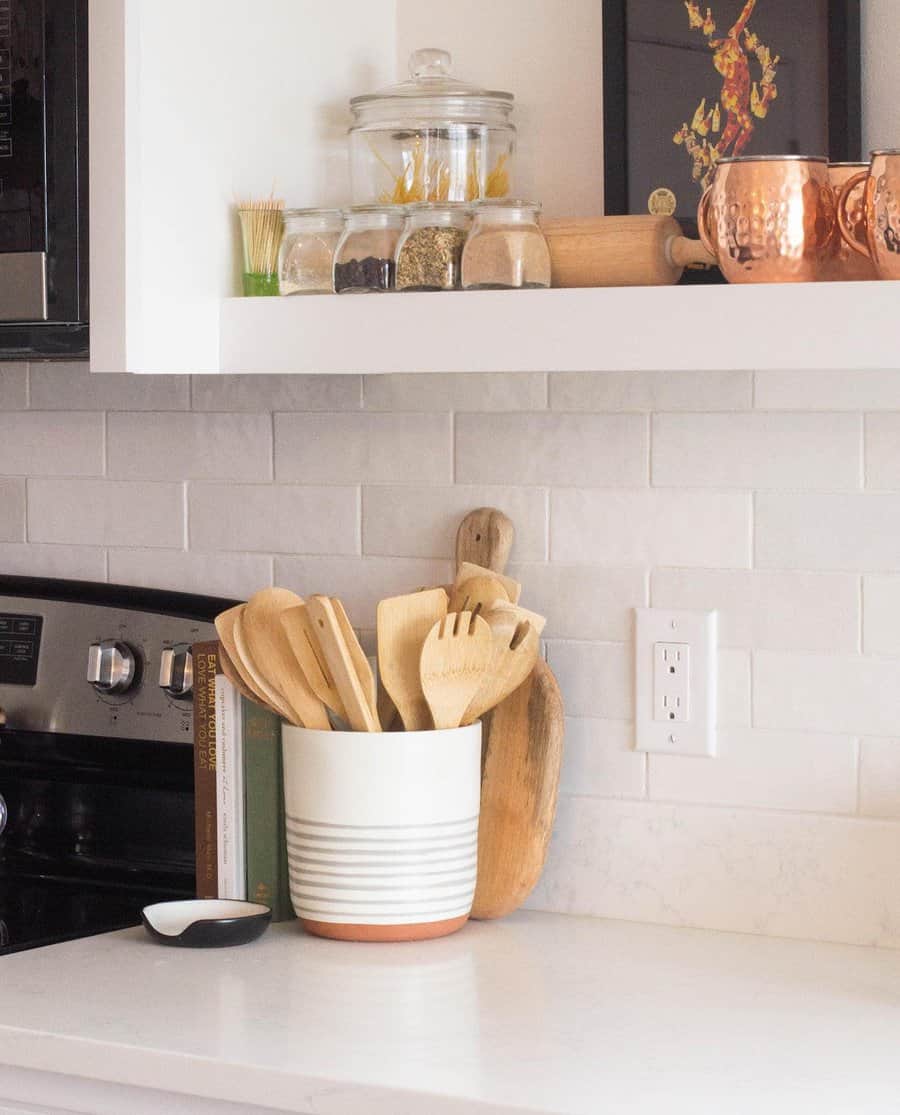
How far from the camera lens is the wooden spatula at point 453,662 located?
5.11 feet

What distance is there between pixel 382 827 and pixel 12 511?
73cm

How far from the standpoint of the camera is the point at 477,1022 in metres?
1.37

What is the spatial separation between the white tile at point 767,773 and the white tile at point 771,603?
9cm

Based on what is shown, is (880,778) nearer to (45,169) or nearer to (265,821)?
(265,821)

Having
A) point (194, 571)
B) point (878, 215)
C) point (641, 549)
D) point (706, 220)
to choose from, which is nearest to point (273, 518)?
point (194, 571)

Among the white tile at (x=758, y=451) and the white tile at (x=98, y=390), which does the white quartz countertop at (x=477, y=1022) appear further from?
the white tile at (x=98, y=390)

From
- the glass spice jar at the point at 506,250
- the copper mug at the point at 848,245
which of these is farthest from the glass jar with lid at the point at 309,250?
the copper mug at the point at 848,245

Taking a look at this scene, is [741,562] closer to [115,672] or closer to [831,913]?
[831,913]

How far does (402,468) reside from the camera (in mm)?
1810

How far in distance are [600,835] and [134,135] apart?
84cm

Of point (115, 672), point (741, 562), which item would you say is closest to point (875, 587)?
point (741, 562)

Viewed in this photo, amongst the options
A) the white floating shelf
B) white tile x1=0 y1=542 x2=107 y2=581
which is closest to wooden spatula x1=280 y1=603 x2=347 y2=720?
the white floating shelf

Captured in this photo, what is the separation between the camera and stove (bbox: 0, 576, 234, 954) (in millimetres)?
1853

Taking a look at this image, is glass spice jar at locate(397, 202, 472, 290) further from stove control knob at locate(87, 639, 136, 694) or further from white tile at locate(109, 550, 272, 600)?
stove control knob at locate(87, 639, 136, 694)
